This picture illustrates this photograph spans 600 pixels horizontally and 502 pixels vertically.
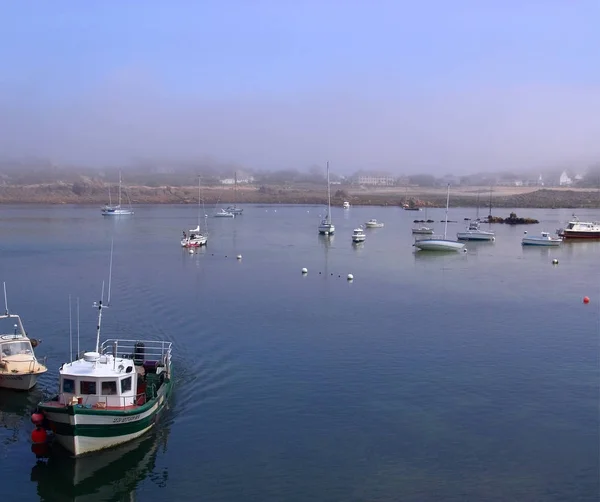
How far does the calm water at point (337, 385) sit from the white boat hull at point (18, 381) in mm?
289

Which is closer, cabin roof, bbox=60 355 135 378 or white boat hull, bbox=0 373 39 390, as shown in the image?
cabin roof, bbox=60 355 135 378

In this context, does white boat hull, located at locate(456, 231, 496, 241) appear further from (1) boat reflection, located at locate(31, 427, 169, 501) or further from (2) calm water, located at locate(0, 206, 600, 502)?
(1) boat reflection, located at locate(31, 427, 169, 501)

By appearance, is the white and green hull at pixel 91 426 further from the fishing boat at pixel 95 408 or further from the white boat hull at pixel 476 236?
the white boat hull at pixel 476 236

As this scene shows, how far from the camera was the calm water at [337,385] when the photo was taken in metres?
16.2

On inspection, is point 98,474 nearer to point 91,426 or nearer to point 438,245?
point 91,426

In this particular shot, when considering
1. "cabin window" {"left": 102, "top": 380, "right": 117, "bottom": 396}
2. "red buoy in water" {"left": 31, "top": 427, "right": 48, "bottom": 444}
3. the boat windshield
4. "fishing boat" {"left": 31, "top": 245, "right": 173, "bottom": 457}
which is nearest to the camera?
"fishing boat" {"left": 31, "top": 245, "right": 173, "bottom": 457}

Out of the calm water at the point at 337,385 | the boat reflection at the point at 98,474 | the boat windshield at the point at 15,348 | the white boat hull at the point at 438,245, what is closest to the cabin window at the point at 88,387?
the boat reflection at the point at 98,474

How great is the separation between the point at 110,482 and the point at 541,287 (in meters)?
35.1

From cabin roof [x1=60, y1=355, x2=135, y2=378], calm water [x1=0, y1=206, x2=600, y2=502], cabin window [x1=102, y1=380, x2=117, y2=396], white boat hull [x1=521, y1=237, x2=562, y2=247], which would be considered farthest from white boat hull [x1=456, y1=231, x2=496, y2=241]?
cabin window [x1=102, y1=380, x2=117, y2=396]

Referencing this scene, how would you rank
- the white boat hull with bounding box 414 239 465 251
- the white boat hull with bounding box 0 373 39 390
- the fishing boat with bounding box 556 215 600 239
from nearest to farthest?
the white boat hull with bounding box 0 373 39 390, the white boat hull with bounding box 414 239 465 251, the fishing boat with bounding box 556 215 600 239

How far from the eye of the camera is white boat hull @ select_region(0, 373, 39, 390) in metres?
21.2

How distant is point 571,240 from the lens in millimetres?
81250

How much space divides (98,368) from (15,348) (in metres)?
5.93

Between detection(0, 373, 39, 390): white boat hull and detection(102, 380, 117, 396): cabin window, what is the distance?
5031mm
